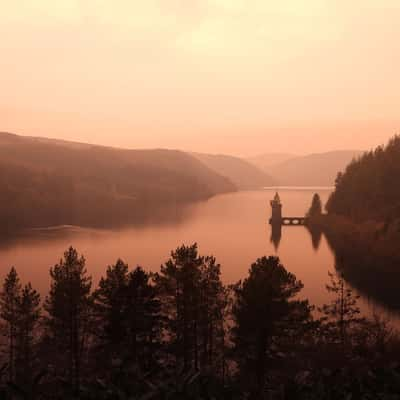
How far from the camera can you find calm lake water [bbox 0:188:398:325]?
5172 centimetres

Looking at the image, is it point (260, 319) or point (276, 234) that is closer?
point (260, 319)

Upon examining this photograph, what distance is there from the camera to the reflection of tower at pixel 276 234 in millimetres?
86119

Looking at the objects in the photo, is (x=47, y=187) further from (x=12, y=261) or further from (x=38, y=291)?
(x=38, y=291)

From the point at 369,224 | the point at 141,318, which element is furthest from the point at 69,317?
the point at 369,224

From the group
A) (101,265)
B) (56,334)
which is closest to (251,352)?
(56,334)

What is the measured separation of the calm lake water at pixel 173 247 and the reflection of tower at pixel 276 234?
0.61 metres

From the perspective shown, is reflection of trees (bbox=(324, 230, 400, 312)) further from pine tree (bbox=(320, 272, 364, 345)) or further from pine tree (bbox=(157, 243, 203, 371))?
pine tree (bbox=(157, 243, 203, 371))

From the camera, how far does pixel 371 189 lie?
9062 centimetres

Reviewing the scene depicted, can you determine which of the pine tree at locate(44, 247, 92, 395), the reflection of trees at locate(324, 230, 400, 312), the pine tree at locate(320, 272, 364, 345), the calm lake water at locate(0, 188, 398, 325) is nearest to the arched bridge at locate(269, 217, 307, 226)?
the calm lake water at locate(0, 188, 398, 325)

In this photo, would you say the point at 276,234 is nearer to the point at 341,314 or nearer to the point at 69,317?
the point at 341,314

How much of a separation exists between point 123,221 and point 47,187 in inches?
2319

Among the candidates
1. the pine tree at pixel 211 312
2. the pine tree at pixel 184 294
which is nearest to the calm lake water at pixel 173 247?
the pine tree at pixel 211 312

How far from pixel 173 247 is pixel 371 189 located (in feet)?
148

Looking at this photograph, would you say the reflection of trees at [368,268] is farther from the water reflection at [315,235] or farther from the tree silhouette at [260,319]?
the tree silhouette at [260,319]
